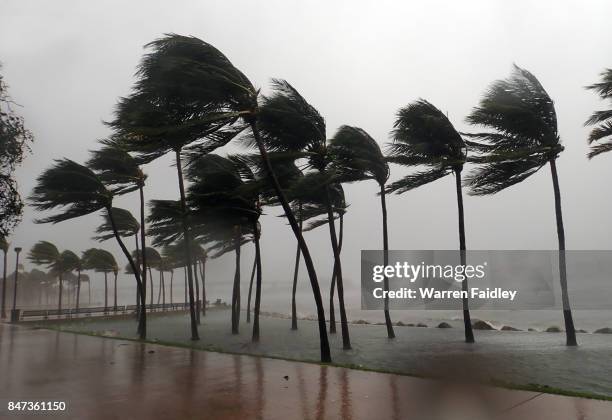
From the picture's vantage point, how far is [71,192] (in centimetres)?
1897

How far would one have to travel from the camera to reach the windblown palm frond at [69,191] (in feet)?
61.0

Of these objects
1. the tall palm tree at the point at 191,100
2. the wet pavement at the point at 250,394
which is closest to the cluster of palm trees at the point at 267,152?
the tall palm tree at the point at 191,100

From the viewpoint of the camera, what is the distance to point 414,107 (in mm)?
17750

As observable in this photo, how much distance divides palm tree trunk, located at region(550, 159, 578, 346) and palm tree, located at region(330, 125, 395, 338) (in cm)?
626

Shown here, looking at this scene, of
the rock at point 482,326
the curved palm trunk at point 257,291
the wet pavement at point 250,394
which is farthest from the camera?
the rock at point 482,326

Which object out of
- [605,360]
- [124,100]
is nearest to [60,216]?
[124,100]

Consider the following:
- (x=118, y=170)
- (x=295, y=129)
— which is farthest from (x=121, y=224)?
(x=295, y=129)

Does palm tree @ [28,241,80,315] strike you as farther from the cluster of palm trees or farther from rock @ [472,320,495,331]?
rock @ [472,320,495,331]

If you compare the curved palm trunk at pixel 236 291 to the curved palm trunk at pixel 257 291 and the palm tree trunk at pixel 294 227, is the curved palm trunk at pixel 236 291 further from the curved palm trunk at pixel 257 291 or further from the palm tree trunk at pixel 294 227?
the palm tree trunk at pixel 294 227

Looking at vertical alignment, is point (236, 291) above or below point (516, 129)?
below

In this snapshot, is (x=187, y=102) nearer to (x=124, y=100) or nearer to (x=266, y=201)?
(x=124, y=100)

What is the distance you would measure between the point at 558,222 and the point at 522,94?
15.7ft

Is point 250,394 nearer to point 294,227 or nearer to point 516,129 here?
point 294,227

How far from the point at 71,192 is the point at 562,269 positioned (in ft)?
64.5
